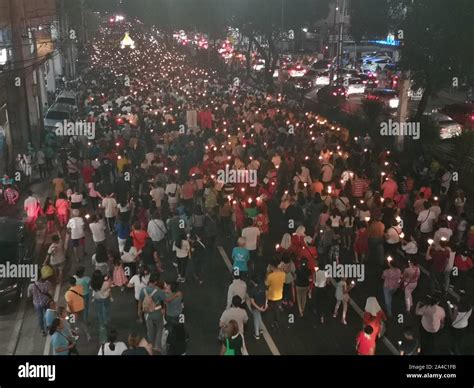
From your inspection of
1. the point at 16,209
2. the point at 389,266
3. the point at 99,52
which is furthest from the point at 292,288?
the point at 99,52

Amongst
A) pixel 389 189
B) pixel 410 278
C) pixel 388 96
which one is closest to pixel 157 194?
pixel 389 189

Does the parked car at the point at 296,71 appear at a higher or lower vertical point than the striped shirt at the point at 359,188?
lower

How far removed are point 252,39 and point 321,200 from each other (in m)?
32.9

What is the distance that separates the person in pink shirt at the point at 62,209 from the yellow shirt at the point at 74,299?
4.33 metres

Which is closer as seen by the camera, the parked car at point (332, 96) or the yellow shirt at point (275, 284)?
the yellow shirt at point (275, 284)

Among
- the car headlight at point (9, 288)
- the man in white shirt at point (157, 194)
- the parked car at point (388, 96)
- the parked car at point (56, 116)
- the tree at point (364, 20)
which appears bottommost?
the parked car at point (388, 96)

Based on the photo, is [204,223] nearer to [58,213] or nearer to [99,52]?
[58,213]

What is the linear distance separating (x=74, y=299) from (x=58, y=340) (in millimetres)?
1305

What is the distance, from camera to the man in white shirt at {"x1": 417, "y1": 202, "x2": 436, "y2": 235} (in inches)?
502

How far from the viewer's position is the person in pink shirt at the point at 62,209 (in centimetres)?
1380

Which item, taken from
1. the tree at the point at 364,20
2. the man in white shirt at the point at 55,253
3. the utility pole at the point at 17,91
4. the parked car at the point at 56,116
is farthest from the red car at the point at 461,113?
the man in white shirt at the point at 55,253

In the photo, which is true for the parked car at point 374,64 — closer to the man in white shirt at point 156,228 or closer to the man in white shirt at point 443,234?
the man in white shirt at point 443,234

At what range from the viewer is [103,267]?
10844 mm

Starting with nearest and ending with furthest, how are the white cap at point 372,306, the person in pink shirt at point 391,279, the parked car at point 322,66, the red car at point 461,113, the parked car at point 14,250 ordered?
the white cap at point 372,306 → the person in pink shirt at point 391,279 → the parked car at point 14,250 → the red car at point 461,113 → the parked car at point 322,66
